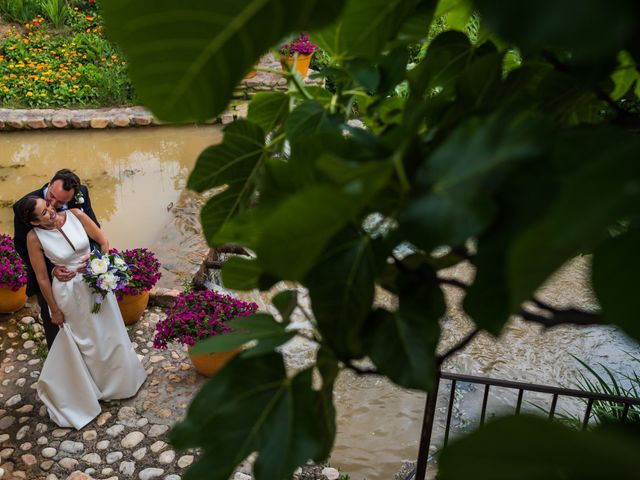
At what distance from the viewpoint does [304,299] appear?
5227 millimetres

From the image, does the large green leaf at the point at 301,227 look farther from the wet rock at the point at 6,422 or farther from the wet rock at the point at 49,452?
the wet rock at the point at 6,422

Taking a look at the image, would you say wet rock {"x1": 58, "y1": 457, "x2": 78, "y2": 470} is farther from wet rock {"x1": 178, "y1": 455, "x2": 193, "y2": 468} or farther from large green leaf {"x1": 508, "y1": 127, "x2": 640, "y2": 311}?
large green leaf {"x1": 508, "y1": 127, "x2": 640, "y2": 311}

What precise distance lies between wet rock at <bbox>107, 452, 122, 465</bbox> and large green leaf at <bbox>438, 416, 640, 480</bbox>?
142 inches

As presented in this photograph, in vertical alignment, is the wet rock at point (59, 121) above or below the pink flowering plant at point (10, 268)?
above

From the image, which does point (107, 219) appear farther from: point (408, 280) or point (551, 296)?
point (408, 280)

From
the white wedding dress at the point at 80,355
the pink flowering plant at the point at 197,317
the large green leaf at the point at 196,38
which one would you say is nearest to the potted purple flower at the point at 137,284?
the pink flowering plant at the point at 197,317

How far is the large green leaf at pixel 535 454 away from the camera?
25 cm

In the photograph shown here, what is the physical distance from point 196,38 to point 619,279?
0.83ft

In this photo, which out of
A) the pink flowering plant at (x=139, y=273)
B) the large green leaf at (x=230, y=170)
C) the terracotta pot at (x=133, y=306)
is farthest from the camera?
the terracotta pot at (x=133, y=306)

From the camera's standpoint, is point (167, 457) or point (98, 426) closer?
point (167, 457)

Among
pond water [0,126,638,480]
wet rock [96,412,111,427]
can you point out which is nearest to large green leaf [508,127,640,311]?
pond water [0,126,638,480]

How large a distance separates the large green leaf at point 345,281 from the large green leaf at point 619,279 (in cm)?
15

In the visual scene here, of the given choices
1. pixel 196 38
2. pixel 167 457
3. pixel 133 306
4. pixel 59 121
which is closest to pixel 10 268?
pixel 133 306

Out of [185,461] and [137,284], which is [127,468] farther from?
[137,284]
